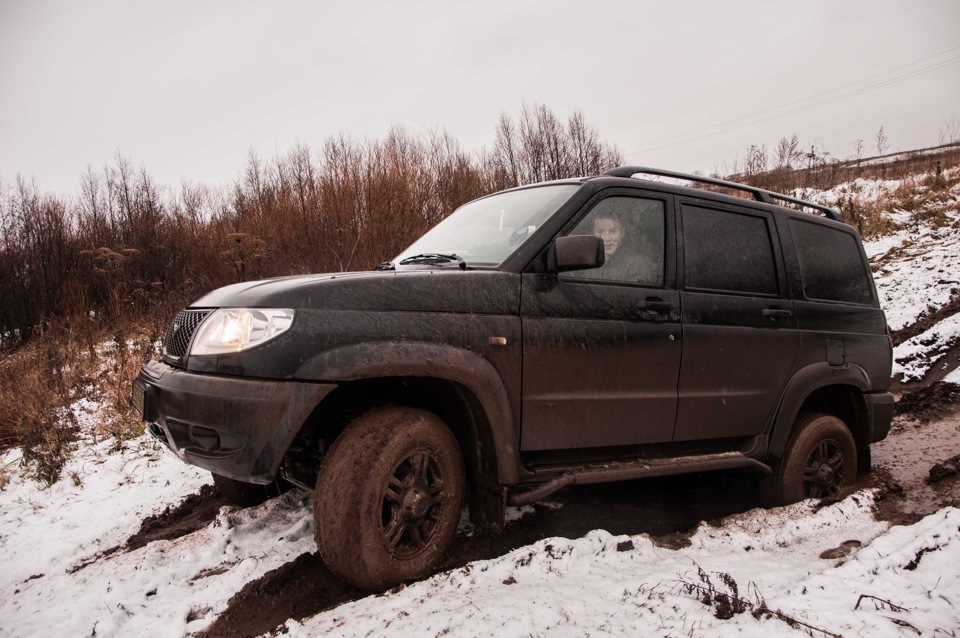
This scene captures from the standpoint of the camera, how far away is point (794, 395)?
10.8 ft

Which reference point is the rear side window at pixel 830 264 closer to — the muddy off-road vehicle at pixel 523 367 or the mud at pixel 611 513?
the muddy off-road vehicle at pixel 523 367

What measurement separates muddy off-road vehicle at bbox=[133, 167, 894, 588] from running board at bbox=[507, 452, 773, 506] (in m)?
0.01

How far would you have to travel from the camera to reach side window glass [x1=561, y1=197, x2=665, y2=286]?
2723mm

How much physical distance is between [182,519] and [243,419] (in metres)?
1.81

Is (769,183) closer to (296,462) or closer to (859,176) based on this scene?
(859,176)

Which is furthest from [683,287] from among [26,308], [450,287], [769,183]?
[769,183]

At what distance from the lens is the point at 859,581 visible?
217 centimetres

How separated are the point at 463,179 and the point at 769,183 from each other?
973 centimetres

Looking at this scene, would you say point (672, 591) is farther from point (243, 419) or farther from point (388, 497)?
point (243, 419)

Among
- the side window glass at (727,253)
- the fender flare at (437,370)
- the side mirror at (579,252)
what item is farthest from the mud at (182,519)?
the side window glass at (727,253)

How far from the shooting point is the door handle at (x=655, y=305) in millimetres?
2760

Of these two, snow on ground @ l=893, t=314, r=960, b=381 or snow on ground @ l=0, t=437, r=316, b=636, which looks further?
snow on ground @ l=893, t=314, r=960, b=381

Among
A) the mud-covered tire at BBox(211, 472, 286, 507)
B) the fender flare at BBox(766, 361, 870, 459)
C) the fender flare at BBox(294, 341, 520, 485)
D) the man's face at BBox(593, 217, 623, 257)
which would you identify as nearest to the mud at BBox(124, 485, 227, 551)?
the mud-covered tire at BBox(211, 472, 286, 507)

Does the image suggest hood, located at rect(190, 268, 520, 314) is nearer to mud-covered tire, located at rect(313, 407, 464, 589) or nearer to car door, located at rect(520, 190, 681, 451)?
car door, located at rect(520, 190, 681, 451)
